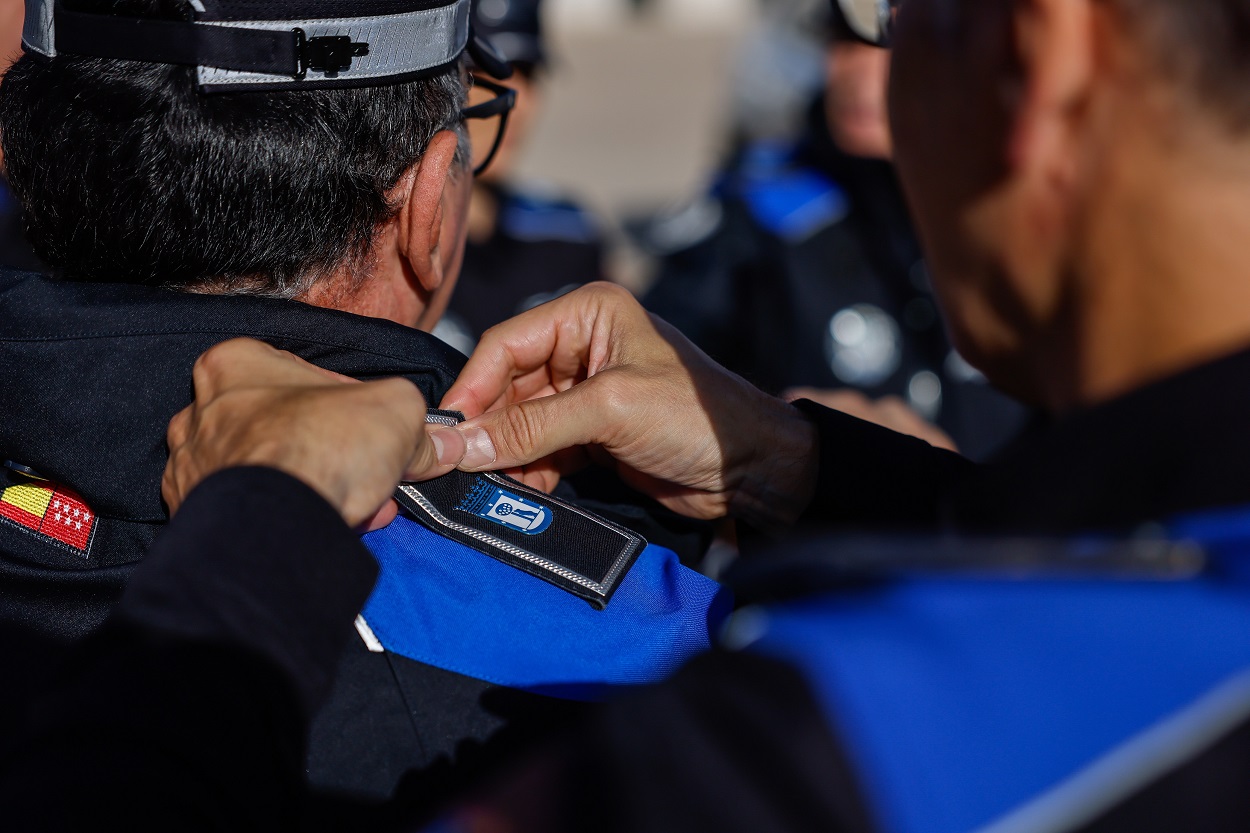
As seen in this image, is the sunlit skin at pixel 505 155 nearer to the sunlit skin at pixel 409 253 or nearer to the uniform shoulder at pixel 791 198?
the uniform shoulder at pixel 791 198

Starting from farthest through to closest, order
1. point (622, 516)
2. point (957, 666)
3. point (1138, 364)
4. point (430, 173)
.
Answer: point (622, 516)
point (430, 173)
point (1138, 364)
point (957, 666)

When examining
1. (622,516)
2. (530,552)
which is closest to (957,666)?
(530,552)

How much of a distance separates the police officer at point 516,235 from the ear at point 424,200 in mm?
2209

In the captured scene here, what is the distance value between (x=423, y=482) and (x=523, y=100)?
8.87ft

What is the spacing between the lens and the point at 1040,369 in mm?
1076

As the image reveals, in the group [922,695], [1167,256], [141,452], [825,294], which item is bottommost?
[825,294]

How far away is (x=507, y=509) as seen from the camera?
133 centimetres

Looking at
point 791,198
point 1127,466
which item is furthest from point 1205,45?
point 791,198

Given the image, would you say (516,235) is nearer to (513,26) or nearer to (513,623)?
(513,26)

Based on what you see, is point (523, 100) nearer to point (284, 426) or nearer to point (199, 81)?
point (199, 81)

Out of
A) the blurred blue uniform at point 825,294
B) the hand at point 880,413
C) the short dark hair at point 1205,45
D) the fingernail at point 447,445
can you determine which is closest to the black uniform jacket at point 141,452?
the fingernail at point 447,445

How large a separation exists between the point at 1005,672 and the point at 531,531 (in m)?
0.66

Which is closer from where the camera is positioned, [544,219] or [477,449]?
[477,449]

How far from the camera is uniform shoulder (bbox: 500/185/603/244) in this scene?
4262 mm
